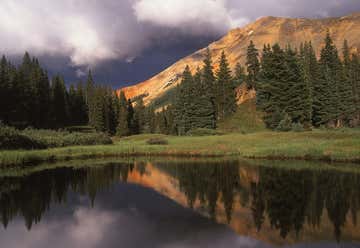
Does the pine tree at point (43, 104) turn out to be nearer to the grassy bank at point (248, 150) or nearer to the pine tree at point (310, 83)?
the grassy bank at point (248, 150)

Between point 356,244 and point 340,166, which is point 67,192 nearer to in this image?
point 356,244

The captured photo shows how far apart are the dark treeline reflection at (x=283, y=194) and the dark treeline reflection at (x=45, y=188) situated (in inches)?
278

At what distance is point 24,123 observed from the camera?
83.7 metres

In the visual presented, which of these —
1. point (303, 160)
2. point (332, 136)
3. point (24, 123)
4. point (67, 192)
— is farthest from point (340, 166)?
point (24, 123)

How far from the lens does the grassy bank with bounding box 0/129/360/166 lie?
38881 mm

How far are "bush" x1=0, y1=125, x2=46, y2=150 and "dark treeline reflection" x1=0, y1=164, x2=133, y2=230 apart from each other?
13085 mm

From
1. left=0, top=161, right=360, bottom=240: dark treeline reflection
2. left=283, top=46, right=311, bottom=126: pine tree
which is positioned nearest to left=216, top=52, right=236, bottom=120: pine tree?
left=283, top=46, right=311, bottom=126: pine tree

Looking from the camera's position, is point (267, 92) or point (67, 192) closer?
point (67, 192)

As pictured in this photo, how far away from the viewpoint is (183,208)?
2047 cm

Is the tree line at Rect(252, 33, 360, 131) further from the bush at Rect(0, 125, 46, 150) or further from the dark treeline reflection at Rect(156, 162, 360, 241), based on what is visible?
the bush at Rect(0, 125, 46, 150)

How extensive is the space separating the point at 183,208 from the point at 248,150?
26.7 meters

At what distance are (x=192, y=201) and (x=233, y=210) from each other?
11.9 feet

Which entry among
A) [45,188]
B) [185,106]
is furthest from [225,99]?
[45,188]

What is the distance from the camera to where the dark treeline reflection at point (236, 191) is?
1769 cm
